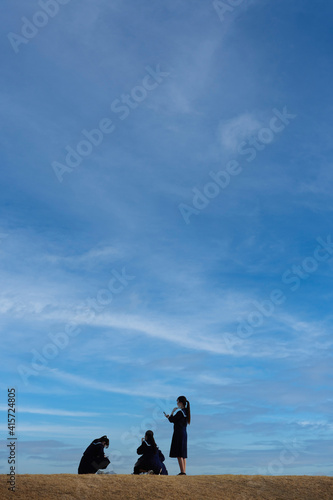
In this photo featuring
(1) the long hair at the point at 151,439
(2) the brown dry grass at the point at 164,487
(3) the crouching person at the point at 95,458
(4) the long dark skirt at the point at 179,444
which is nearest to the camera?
(2) the brown dry grass at the point at 164,487

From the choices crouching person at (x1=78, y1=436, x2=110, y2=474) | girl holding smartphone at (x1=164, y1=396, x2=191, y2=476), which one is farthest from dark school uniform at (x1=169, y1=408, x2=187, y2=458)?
crouching person at (x1=78, y1=436, x2=110, y2=474)

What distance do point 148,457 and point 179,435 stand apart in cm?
141

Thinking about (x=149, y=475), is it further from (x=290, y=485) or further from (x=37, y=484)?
(x=290, y=485)

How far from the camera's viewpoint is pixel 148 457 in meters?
19.2

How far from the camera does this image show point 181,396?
19484 millimetres

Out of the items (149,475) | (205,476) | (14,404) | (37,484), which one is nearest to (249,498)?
(205,476)

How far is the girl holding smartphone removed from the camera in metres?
19.4

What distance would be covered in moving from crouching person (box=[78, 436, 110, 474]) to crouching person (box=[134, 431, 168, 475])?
50.9 inches

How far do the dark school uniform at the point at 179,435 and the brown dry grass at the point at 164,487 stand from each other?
37.2 inches

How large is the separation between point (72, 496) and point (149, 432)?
4.02 metres

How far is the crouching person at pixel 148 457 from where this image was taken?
62.6 feet

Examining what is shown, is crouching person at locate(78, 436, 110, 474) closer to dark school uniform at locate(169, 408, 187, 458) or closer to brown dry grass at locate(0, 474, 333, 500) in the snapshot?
brown dry grass at locate(0, 474, 333, 500)

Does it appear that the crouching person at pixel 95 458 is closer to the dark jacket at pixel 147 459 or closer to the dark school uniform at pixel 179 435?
the dark jacket at pixel 147 459

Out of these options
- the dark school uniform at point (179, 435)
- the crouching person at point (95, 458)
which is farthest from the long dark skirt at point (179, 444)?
the crouching person at point (95, 458)
